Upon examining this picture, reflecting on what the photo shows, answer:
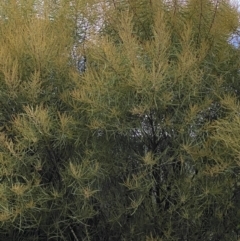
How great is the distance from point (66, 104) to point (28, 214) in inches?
33.5

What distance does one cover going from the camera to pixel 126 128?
3904 mm

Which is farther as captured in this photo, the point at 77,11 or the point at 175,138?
the point at 77,11

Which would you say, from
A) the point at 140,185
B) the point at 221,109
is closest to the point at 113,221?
the point at 140,185

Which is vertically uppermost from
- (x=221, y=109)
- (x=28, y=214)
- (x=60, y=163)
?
(x=221, y=109)

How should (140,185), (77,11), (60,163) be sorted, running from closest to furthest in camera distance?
1. (140,185)
2. (60,163)
3. (77,11)

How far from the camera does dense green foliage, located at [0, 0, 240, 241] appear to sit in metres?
3.88

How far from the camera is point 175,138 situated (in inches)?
156

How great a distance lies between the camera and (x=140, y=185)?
3.92 m

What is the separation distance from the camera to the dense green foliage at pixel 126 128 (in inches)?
153

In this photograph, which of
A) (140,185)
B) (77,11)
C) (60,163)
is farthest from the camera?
(77,11)

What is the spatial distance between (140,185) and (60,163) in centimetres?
65

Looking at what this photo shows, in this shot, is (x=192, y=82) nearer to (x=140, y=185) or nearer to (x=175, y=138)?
(x=175, y=138)

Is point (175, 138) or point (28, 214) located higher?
point (175, 138)

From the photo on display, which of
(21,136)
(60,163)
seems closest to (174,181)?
(60,163)
